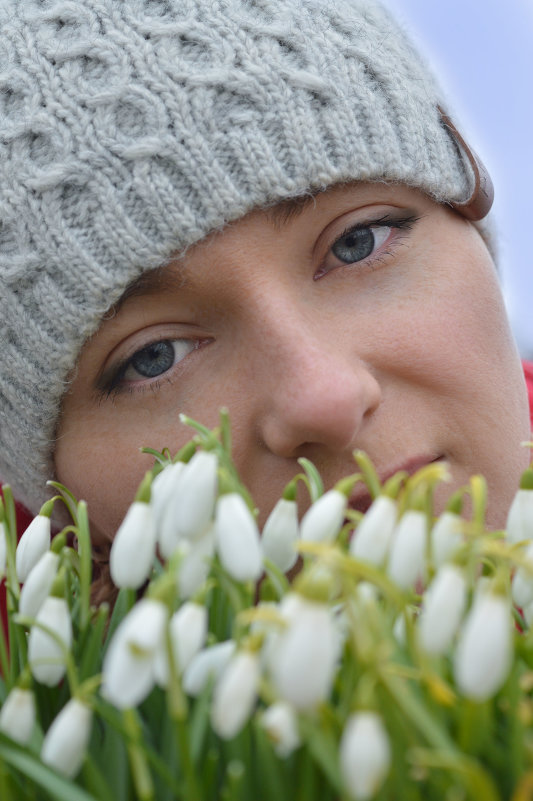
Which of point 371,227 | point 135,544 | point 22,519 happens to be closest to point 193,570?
point 135,544

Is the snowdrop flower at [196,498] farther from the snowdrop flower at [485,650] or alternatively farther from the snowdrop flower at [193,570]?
the snowdrop flower at [485,650]

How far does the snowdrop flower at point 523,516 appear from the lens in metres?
0.41

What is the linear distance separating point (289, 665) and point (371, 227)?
65cm

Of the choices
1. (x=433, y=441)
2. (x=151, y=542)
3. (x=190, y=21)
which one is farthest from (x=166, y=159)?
(x=151, y=542)

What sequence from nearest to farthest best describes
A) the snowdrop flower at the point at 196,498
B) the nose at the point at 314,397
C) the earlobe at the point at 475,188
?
the snowdrop flower at the point at 196,498 < the nose at the point at 314,397 < the earlobe at the point at 475,188

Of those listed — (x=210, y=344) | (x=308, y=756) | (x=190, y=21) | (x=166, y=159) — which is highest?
(x=190, y=21)

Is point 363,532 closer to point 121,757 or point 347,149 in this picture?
point 121,757

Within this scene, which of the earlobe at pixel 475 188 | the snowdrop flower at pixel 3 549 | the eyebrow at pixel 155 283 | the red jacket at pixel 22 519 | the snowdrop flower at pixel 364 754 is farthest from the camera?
the red jacket at pixel 22 519

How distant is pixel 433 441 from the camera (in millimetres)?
788

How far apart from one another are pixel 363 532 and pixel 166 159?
0.56 m

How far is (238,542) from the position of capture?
0.34 m

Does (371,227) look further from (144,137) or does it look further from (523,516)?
(523,516)

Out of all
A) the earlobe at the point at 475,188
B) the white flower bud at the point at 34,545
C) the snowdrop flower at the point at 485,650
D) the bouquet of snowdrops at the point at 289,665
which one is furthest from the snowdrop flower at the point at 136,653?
the earlobe at the point at 475,188

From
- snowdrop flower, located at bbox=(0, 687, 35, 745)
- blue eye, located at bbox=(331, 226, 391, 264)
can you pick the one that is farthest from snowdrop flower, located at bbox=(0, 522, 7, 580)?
blue eye, located at bbox=(331, 226, 391, 264)
